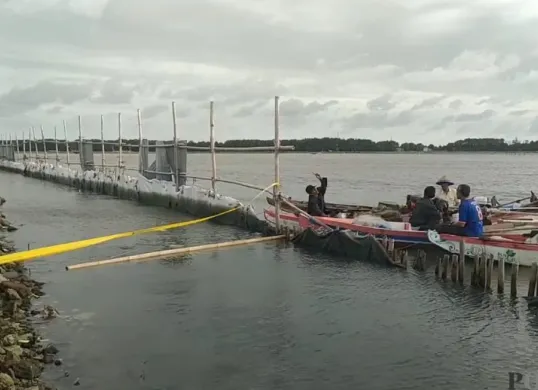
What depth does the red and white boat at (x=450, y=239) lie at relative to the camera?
49.2 feet

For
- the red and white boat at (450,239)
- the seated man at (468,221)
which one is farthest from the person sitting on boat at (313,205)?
the seated man at (468,221)

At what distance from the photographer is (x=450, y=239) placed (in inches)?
633

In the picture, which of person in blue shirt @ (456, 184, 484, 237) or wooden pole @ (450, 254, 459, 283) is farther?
person in blue shirt @ (456, 184, 484, 237)

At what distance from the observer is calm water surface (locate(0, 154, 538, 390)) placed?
28.2 feet

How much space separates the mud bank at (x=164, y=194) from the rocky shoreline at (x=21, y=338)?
10.3 m

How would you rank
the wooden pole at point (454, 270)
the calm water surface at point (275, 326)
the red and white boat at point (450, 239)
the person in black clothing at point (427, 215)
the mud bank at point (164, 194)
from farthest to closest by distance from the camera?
the mud bank at point (164, 194), the person in black clothing at point (427, 215), the red and white boat at point (450, 239), the wooden pole at point (454, 270), the calm water surface at point (275, 326)

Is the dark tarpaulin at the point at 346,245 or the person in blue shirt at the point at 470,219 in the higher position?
the person in blue shirt at the point at 470,219

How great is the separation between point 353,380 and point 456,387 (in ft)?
4.52

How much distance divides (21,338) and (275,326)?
4.14 metres

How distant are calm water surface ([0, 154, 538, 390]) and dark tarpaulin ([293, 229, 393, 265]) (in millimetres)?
464

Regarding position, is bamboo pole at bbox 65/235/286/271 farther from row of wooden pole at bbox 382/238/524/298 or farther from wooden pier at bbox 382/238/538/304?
row of wooden pole at bbox 382/238/524/298

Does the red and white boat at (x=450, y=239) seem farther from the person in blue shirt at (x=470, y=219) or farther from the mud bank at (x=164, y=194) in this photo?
the mud bank at (x=164, y=194)

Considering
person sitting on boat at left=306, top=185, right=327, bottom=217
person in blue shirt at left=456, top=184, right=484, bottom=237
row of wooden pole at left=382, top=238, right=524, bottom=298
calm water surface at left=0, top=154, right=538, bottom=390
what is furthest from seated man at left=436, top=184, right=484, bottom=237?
person sitting on boat at left=306, top=185, right=327, bottom=217

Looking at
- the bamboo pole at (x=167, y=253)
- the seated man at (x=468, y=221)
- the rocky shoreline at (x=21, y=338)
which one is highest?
the seated man at (x=468, y=221)
